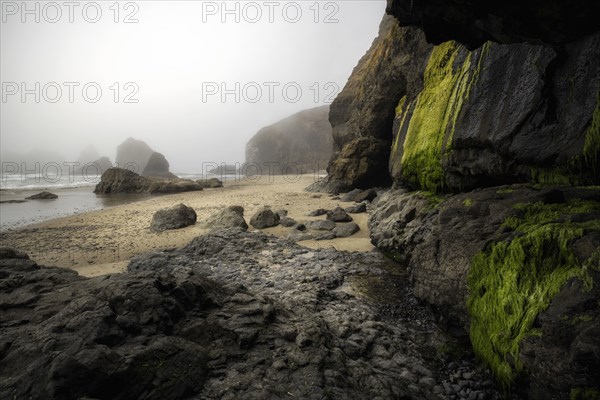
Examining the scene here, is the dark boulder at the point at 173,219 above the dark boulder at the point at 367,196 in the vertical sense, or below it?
below

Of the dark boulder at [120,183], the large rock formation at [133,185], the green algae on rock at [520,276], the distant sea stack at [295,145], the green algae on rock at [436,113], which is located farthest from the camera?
the distant sea stack at [295,145]

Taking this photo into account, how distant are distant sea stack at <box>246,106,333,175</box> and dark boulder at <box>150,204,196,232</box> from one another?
66299 millimetres

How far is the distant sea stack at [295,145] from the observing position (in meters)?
88.6

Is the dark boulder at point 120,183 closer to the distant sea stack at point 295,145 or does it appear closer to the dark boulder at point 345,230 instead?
the dark boulder at point 345,230

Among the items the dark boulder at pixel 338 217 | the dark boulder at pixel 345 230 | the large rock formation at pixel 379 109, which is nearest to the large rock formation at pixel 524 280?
the dark boulder at pixel 345 230

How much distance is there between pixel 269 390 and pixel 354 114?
28.8m

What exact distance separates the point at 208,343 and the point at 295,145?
9124 cm

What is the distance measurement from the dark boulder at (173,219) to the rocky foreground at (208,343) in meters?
8.27

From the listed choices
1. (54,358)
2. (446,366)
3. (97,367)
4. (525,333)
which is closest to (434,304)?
(446,366)

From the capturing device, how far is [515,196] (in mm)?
5465

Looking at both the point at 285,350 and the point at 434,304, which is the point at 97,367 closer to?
the point at 285,350

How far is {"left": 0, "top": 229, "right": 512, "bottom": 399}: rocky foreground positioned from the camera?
327 centimetres

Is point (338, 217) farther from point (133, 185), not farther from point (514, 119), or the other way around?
point (133, 185)

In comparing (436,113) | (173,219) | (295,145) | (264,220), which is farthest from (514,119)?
(295,145)
